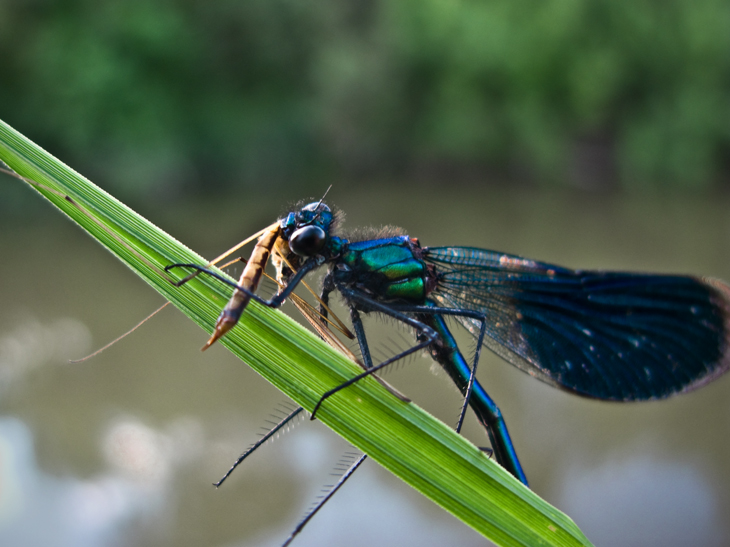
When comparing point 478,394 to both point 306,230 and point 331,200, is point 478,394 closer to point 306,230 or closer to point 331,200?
point 306,230

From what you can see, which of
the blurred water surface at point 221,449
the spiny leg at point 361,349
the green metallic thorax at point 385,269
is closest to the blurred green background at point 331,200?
the blurred water surface at point 221,449

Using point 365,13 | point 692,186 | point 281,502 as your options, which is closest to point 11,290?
point 281,502

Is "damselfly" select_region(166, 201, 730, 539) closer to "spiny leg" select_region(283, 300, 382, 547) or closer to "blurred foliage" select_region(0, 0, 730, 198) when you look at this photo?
"spiny leg" select_region(283, 300, 382, 547)

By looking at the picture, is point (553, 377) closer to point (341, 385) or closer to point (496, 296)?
point (496, 296)

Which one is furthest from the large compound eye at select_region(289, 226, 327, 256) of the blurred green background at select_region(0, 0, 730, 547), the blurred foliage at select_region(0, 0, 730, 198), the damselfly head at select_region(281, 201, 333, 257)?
the blurred foliage at select_region(0, 0, 730, 198)

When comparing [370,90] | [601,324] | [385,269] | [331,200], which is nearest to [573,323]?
[601,324]

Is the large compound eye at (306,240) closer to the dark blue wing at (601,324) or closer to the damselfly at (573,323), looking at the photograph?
the damselfly at (573,323)

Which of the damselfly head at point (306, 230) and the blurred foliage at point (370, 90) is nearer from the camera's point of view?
the damselfly head at point (306, 230)
